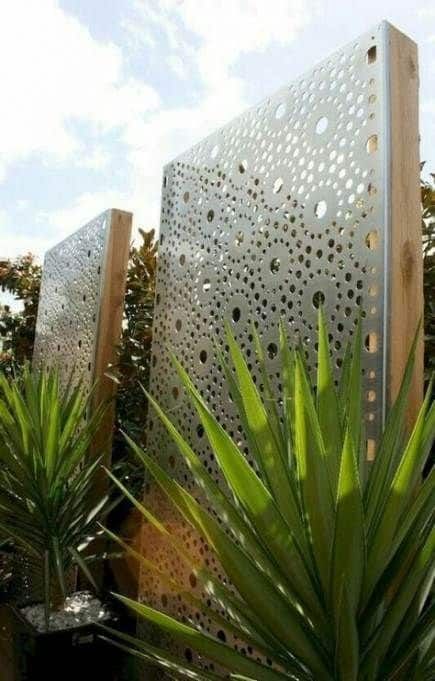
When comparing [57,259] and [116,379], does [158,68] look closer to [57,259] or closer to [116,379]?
[116,379]

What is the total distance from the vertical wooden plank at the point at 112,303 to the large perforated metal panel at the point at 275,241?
1.86 ft

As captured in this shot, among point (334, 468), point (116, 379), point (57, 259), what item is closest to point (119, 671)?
point (116, 379)

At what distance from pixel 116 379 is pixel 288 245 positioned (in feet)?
4.50

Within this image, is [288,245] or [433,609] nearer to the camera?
[433,609]

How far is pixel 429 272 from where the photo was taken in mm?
1890

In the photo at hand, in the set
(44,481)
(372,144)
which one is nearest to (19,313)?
(44,481)

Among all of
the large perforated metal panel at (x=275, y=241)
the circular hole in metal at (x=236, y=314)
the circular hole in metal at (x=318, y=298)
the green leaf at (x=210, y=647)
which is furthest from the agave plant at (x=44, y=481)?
the green leaf at (x=210, y=647)

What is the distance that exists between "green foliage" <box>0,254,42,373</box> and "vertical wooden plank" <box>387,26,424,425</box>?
3.83m

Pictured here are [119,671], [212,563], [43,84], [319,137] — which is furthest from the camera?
[43,84]

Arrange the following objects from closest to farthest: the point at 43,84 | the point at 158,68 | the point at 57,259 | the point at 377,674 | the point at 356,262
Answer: the point at 377,674
the point at 356,262
the point at 158,68
the point at 43,84
the point at 57,259

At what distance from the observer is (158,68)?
208 cm

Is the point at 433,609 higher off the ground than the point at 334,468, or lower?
lower

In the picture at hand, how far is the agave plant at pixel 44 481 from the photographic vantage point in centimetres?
221

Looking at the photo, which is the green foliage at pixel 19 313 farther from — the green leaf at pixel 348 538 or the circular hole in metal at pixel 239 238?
the green leaf at pixel 348 538
